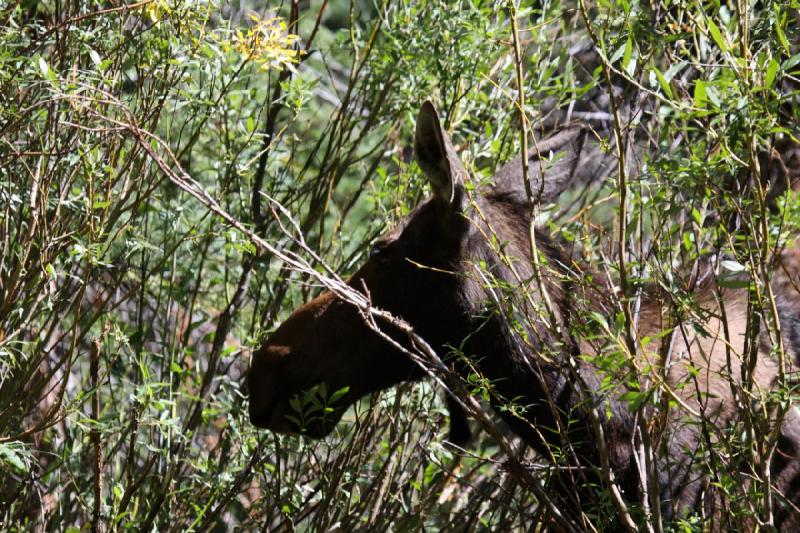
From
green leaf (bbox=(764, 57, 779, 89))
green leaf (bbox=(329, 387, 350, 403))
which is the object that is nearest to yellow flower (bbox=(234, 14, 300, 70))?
green leaf (bbox=(329, 387, 350, 403))

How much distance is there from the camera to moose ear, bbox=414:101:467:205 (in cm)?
320

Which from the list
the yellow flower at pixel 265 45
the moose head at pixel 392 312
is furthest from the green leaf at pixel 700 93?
the yellow flower at pixel 265 45

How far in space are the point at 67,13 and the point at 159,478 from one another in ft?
6.77

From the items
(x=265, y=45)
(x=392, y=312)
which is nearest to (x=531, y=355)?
(x=392, y=312)

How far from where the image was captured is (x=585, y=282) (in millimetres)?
2807

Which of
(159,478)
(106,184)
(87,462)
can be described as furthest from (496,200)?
(87,462)

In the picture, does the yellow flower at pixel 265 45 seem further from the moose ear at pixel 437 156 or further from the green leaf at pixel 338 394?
the green leaf at pixel 338 394

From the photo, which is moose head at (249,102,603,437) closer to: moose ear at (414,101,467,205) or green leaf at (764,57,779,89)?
moose ear at (414,101,467,205)

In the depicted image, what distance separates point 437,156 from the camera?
3.33 m

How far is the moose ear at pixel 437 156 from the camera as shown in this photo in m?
3.20

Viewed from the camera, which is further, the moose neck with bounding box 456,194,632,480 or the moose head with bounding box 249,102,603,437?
the moose head with bounding box 249,102,603,437

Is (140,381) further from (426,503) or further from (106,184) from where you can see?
(426,503)

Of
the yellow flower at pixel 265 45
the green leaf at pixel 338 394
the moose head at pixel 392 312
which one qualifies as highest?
the yellow flower at pixel 265 45

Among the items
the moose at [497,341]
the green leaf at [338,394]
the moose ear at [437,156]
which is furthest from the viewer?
the green leaf at [338,394]
